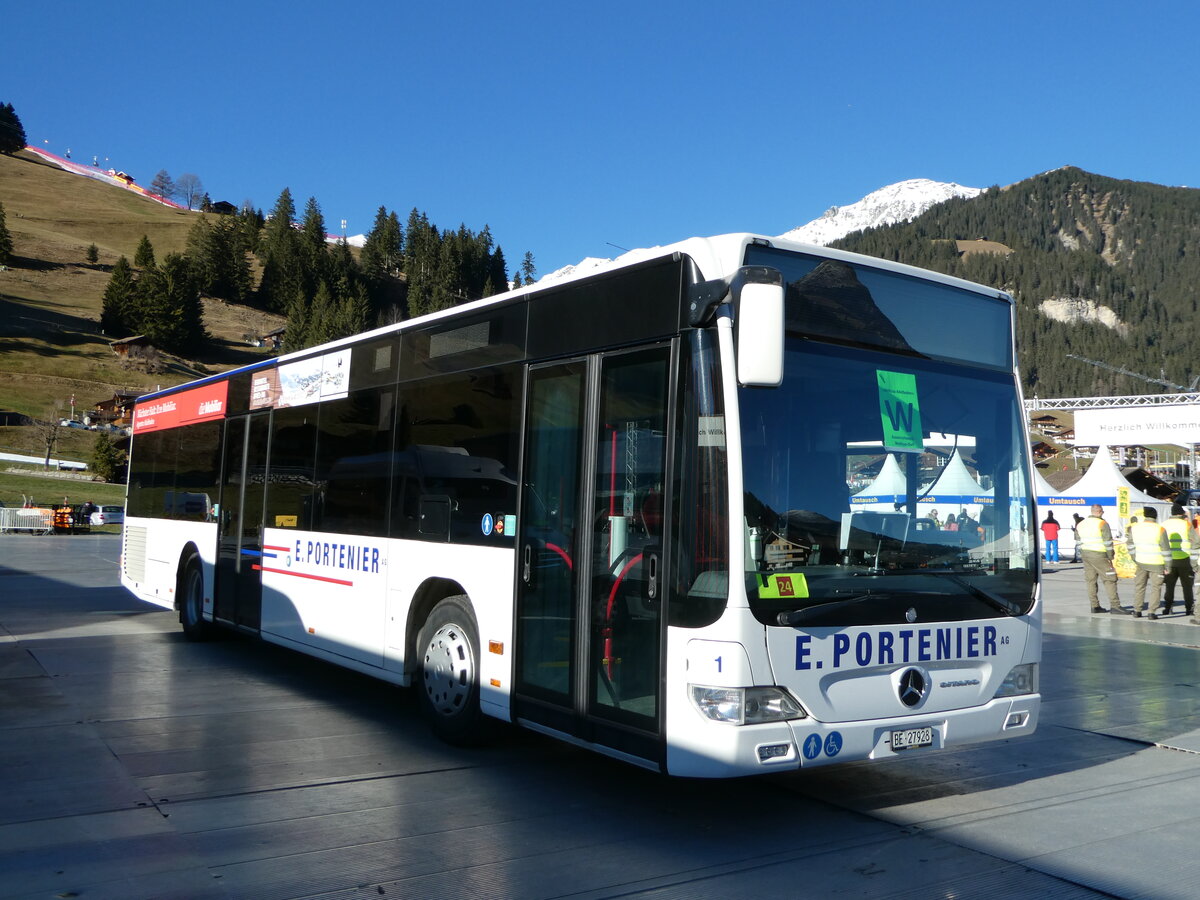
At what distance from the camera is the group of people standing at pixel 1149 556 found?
1677 centimetres

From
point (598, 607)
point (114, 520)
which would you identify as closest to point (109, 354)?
point (114, 520)

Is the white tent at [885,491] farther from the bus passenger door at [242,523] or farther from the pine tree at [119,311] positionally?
the pine tree at [119,311]

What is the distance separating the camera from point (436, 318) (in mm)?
7816

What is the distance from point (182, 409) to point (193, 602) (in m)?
2.40

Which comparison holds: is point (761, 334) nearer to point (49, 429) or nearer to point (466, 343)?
point (466, 343)

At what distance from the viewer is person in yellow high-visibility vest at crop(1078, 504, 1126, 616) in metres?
17.8

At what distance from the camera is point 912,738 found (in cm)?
552

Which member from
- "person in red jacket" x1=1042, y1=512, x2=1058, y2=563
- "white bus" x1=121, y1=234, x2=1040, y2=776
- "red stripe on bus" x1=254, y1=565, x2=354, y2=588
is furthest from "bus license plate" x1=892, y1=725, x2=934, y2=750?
"person in red jacket" x1=1042, y1=512, x2=1058, y2=563

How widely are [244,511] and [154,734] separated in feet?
11.4

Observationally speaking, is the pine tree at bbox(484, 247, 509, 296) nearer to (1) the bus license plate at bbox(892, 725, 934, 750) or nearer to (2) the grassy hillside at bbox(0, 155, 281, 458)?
(2) the grassy hillside at bbox(0, 155, 281, 458)

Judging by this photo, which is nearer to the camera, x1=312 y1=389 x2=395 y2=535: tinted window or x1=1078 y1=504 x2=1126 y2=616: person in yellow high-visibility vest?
x1=312 y1=389 x2=395 y2=535: tinted window

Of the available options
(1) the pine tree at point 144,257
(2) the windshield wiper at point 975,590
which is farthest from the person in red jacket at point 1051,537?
(1) the pine tree at point 144,257

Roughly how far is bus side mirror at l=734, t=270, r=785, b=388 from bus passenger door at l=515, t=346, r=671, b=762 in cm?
68

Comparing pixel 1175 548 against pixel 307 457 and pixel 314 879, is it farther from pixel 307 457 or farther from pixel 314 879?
pixel 314 879
